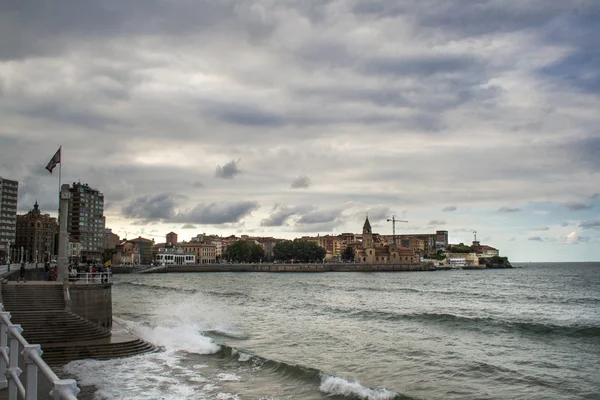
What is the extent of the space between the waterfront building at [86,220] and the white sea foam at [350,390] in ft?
551

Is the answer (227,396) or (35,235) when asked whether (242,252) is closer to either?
(35,235)

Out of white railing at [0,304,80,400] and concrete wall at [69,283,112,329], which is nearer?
white railing at [0,304,80,400]

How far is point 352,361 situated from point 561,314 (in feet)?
92.2

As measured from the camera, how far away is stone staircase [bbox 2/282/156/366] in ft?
63.7

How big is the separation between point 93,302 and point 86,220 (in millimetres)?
165018

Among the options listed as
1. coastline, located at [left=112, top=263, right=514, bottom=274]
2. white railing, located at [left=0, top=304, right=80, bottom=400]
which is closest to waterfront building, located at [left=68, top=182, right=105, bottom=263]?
coastline, located at [left=112, top=263, right=514, bottom=274]

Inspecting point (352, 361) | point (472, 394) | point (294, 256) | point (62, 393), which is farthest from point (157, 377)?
point (294, 256)

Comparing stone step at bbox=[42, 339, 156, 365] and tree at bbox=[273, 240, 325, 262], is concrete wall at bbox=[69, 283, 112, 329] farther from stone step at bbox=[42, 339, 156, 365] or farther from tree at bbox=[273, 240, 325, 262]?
tree at bbox=[273, 240, 325, 262]

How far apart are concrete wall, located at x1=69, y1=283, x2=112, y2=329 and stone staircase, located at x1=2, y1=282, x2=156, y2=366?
2.30ft

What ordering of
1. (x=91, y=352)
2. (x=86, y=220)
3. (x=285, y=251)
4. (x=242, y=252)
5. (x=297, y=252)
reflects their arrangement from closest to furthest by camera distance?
(x=91, y=352), (x=86, y=220), (x=297, y=252), (x=285, y=251), (x=242, y=252)

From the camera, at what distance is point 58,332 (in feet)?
67.8

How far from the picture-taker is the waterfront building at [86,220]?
175 meters

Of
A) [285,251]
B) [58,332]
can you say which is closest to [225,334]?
[58,332]

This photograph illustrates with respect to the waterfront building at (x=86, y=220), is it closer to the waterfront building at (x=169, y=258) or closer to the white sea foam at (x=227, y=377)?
the waterfront building at (x=169, y=258)
